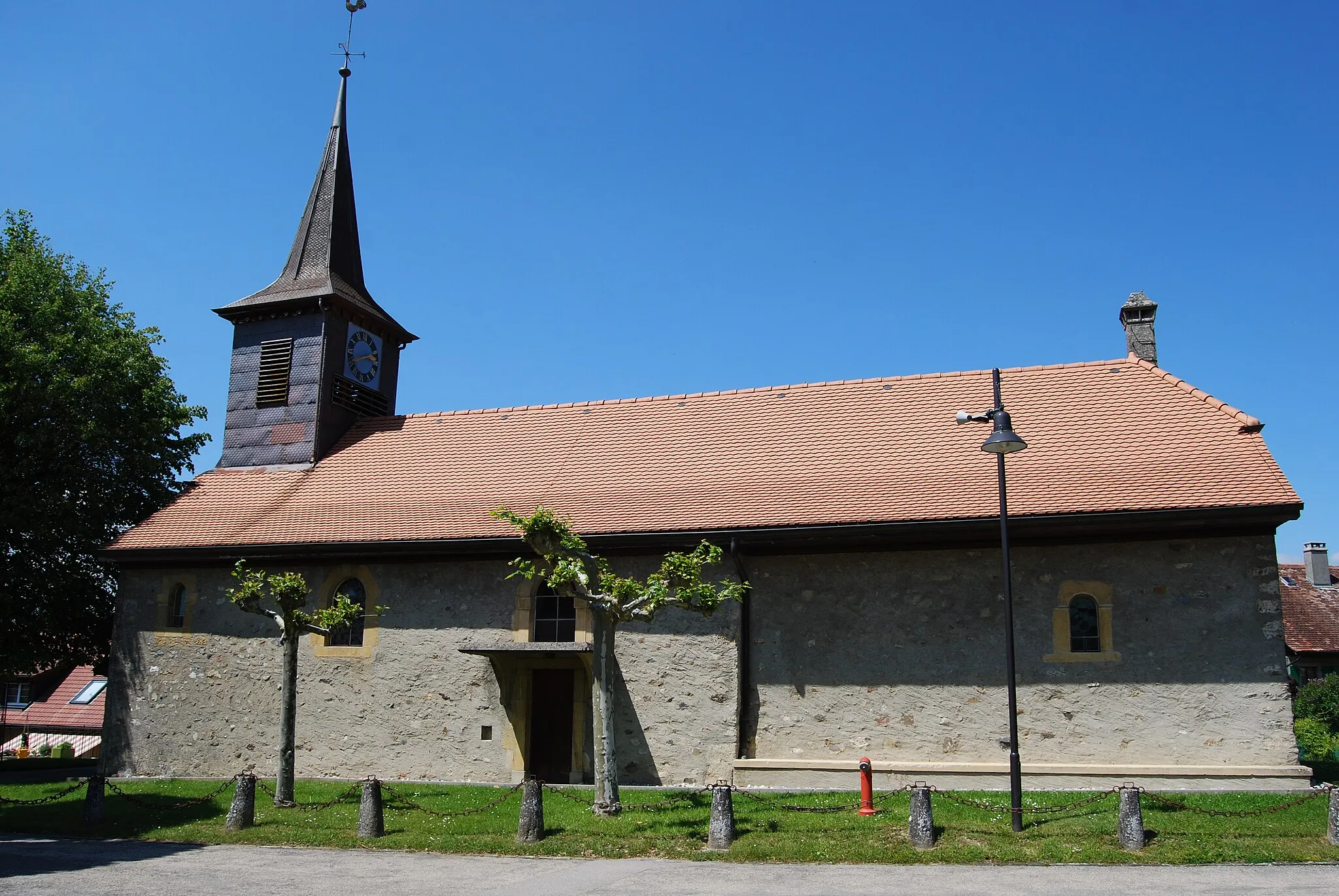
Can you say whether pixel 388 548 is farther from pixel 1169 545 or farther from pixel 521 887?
pixel 1169 545

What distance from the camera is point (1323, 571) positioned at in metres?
36.2

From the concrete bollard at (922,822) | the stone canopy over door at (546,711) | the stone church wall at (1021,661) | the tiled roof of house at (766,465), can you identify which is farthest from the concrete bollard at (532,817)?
the tiled roof of house at (766,465)

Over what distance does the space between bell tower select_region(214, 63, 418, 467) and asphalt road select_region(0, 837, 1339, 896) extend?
11193 millimetres

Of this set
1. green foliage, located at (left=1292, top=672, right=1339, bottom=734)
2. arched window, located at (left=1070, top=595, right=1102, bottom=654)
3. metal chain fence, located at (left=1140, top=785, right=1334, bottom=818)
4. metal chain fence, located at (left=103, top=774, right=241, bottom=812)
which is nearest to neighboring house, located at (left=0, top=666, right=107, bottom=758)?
metal chain fence, located at (left=103, top=774, right=241, bottom=812)

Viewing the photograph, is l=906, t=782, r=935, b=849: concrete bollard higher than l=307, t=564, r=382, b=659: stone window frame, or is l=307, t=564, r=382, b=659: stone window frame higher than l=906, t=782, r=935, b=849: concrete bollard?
l=307, t=564, r=382, b=659: stone window frame

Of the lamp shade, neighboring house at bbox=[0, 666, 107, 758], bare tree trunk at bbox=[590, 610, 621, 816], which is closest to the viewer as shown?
the lamp shade

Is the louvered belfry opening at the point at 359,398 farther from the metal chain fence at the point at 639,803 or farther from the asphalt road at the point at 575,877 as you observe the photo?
the asphalt road at the point at 575,877

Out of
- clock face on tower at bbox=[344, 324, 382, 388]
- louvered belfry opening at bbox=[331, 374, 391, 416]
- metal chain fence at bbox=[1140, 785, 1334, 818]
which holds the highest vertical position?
clock face on tower at bbox=[344, 324, 382, 388]

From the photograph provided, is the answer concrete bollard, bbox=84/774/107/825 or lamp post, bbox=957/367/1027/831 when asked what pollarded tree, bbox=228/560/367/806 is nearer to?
concrete bollard, bbox=84/774/107/825

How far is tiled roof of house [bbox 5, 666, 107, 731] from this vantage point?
30938 millimetres

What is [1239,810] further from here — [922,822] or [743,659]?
[743,659]

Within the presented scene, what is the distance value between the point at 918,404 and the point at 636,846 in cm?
965

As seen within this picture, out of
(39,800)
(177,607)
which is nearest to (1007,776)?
(39,800)

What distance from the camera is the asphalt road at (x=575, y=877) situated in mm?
8648
